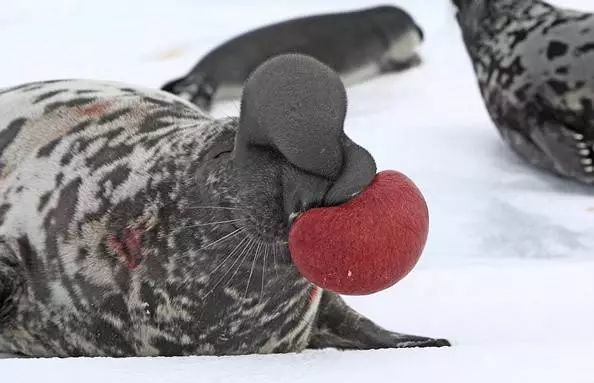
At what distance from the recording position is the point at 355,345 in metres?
1.50

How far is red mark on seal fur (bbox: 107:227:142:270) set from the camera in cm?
128

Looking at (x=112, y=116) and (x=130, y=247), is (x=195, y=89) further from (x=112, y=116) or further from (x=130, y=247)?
(x=130, y=247)

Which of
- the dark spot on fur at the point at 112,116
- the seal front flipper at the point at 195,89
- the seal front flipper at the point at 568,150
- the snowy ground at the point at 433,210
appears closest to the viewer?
the snowy ground at the point at 433,210

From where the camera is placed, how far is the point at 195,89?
3076 millimetres

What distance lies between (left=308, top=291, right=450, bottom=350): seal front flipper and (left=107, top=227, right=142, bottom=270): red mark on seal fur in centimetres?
36

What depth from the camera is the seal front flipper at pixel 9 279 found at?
140 centimetres

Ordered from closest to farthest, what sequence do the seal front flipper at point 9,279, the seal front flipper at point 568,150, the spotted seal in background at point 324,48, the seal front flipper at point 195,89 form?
the seal front flipper at point 9,279 < the seal front flipper at point 568,150 < the seal front flipper at point 195,89 < the spotted seal in background at point 324,48

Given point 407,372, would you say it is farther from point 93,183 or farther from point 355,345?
point 93,183

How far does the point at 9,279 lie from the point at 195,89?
174 cm

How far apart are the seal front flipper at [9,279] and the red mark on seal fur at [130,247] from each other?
196 mm

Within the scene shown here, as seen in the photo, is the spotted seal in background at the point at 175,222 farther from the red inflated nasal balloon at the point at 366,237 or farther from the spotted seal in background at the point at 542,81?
the spotted seal in background at the point at 542,81

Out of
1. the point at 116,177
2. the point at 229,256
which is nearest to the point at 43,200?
the point at 116,177

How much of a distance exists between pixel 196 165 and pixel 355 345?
0.43 metres

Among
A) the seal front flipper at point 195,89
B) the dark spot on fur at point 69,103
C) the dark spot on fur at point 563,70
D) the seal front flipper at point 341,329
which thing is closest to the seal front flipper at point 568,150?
the dark spot on fur at point 563,70
